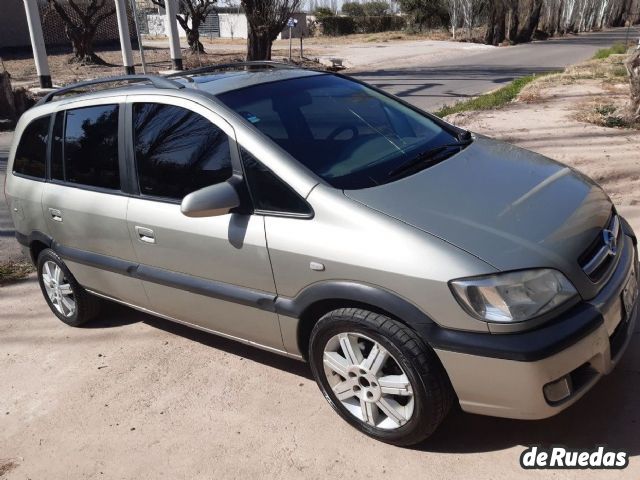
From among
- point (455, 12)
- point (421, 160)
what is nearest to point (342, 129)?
point (421, 160)

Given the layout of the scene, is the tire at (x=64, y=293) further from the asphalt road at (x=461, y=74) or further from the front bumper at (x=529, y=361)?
the asphalt road at (x=461, y=74)

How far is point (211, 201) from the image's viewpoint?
294 cm


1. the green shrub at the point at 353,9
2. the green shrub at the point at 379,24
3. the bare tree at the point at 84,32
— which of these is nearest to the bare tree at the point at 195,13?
the bare tree at the point at 84,32

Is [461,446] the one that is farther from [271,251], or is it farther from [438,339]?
[271,251]

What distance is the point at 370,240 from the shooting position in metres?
2.64

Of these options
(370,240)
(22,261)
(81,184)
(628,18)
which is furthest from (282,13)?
(628,18)

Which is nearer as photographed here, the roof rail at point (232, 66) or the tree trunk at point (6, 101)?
the roof rail at point (232, 66)

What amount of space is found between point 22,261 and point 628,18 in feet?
225

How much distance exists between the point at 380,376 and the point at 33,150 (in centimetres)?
310

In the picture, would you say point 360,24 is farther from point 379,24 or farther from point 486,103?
point 486,103

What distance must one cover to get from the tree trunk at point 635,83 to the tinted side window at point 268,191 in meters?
7.06

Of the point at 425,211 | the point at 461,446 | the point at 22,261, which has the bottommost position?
the point at 22,261

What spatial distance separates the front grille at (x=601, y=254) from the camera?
268cm

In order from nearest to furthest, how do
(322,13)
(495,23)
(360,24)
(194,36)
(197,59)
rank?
(197,59) → (194,36) → (495,23) → (322,13) → (360,24)
